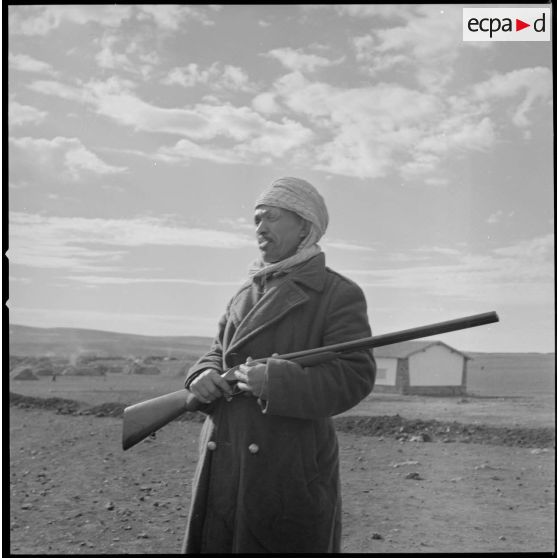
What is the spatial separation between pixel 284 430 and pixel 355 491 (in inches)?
63.6

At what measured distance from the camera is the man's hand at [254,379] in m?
1.96

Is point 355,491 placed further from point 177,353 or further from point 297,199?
point 297,199

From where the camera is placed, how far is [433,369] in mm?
3855

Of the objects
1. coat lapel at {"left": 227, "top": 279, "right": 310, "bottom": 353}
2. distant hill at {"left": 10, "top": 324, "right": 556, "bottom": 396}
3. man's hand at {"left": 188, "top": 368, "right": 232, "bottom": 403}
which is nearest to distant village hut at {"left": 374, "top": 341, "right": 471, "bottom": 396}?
distant hill at {"left": 10, "top": 324, "right": 556, "bottom": 396}

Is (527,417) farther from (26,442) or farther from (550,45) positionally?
(26,442)

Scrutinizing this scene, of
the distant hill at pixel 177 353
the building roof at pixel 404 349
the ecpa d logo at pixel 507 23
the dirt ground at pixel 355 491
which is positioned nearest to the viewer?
the ecpa d logo at pixel 507 23

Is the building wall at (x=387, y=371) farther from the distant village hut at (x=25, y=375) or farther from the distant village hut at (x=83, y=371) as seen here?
the distant village hut at (x=25, y=375)

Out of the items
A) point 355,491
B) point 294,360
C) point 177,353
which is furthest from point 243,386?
point 177,353

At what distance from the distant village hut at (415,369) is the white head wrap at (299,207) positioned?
67.0 inches

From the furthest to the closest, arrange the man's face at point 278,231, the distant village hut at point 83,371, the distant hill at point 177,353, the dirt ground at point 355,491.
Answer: the distant village hut at point 83,371 < the distant hill at point 177,353 < the dirt ground at point 355,491 < the man's face at point 278,231

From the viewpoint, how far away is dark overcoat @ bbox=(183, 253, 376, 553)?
1997mm

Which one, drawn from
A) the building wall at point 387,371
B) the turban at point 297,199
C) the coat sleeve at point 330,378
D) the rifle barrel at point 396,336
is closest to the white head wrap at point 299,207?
the turban at point 297,199

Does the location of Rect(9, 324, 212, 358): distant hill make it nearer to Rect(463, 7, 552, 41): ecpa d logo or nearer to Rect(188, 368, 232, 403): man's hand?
Rect(188, 368, 232, 403): man's hand

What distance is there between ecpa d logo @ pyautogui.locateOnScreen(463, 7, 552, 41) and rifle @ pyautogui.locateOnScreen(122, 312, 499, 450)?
1623 mm
